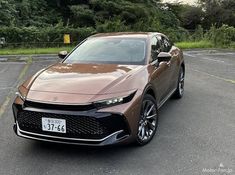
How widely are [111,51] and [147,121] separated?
1.40 m

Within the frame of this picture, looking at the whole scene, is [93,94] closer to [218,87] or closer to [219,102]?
[219,102]

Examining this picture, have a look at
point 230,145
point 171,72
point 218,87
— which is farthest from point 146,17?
point 230,145

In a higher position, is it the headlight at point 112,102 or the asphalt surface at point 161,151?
the headlight at point 112,102

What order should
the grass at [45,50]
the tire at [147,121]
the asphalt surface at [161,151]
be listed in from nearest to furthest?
the asphalt surface at [161,151]
the tire at [147,121]
the grass at [45,50]

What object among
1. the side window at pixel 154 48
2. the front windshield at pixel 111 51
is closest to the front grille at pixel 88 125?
the front windshield at pixel 111 51

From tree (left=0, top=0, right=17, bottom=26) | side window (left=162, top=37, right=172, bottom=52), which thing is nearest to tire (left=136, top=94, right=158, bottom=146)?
side window (left=162, top=37, right=172, bottom=52)

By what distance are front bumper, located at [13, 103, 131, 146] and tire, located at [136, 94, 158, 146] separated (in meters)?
0.40

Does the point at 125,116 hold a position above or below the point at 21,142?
above

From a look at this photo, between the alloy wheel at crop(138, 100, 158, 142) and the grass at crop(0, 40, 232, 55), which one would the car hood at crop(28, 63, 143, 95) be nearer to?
the alloy wheel at crop(138, 100, 158, 142)

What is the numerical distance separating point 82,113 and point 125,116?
50cm

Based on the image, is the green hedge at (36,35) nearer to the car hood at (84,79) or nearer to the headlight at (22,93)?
the car hood at (84,79)

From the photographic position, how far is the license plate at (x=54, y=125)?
4242mm

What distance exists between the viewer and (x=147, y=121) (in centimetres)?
497

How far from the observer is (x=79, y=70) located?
5164 mm
